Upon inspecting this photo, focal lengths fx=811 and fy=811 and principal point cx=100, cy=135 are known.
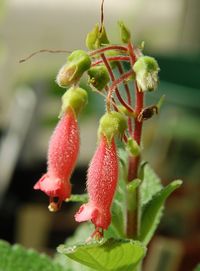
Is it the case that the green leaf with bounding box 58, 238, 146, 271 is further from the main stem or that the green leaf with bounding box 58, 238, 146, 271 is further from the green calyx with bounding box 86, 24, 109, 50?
the green calyx with bounding box 86, 24, 109, 50

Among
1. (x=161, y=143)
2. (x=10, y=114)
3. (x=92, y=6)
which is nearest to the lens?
(x=161, y=143)

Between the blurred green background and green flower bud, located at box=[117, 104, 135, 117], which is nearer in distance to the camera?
green flower bud, located at box=[117, 104, 135, 117]

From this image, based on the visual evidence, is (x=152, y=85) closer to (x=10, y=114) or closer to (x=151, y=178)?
(x=151, y=178)

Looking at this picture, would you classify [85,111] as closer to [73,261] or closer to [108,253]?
[73,261]

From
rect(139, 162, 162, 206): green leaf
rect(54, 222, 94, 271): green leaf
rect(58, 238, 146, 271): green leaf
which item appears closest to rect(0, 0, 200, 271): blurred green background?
rect(54, 222, 94, 271): green leaf

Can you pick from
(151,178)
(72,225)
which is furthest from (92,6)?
(151,178)

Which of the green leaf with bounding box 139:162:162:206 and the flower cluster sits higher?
the flower cluster
